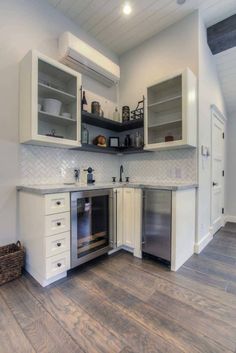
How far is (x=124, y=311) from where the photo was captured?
144 cm

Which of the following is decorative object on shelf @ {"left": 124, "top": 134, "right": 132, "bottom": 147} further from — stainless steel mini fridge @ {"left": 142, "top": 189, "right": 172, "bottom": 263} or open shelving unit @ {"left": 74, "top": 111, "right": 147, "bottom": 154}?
stainless steel mini fridge @ {"left": 142, "top": 189, "right": 172, "bottom": 263}

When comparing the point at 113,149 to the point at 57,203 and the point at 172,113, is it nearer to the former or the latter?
the point at 172,113

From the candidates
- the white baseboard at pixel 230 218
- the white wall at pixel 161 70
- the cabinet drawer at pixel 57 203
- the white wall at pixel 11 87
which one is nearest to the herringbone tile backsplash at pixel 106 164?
the white wall at pixel 161 70

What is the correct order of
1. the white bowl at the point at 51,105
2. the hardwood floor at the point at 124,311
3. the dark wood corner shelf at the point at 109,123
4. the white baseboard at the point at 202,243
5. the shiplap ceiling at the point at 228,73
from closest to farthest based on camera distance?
the hardwood floor at the point at 124,311 < the white bowl at the point at 51,105 < the white baseboard at the point at 202,243 < the dark wood corner shelf at the point at 109,123 < the shiplap ceiling at the point at 228,73

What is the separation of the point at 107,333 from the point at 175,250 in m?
1.10

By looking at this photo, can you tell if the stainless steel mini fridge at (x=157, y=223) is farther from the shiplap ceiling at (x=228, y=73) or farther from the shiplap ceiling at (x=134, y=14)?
the shiplap ceiling at (x=228, y=73)

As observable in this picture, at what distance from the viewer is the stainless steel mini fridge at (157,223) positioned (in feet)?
6.86

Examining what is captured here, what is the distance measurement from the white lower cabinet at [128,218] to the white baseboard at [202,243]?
2.66 feet

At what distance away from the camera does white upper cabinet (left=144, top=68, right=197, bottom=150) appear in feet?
7.46

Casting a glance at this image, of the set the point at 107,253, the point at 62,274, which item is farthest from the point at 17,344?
the point at 107,253

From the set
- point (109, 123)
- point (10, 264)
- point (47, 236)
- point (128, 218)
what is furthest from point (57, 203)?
point (109, 123)

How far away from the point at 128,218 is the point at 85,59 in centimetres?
222

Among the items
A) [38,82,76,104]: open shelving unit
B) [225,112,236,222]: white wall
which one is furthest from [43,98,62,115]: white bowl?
[225,112,236,222]: white wall

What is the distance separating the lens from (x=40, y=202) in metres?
1.75
